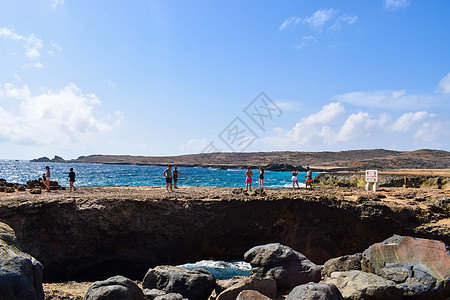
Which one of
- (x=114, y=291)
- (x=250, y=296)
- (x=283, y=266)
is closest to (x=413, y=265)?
(x=283, y=266)

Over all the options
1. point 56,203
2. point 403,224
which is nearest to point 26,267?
point 56,203

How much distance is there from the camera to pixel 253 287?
7516 mm

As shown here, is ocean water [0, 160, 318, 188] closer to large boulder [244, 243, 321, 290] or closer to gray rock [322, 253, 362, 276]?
gray rock [322, 253, 362, 276]

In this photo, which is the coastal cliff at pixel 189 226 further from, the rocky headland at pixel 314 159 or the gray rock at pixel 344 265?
the rocky headland at pixel 314 159

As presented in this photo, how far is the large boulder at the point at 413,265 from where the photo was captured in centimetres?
706

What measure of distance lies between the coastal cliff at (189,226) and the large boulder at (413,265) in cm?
550

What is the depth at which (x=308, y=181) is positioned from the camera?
19.5 meters

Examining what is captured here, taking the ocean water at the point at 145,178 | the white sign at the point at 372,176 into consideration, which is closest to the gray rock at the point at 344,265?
the white sign at the point at 372,176

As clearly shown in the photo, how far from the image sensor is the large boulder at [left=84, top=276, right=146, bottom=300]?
6.27 metres

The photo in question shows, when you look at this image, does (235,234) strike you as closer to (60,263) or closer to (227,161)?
(60,263)

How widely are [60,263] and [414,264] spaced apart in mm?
12308

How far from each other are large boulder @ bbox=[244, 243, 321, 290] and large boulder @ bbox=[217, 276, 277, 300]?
0.44m

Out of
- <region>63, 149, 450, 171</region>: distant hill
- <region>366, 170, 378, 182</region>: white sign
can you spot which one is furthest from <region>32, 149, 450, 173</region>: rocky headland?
<region>366, 170, 378, 182</region>: white sign

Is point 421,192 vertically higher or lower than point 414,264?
higher
